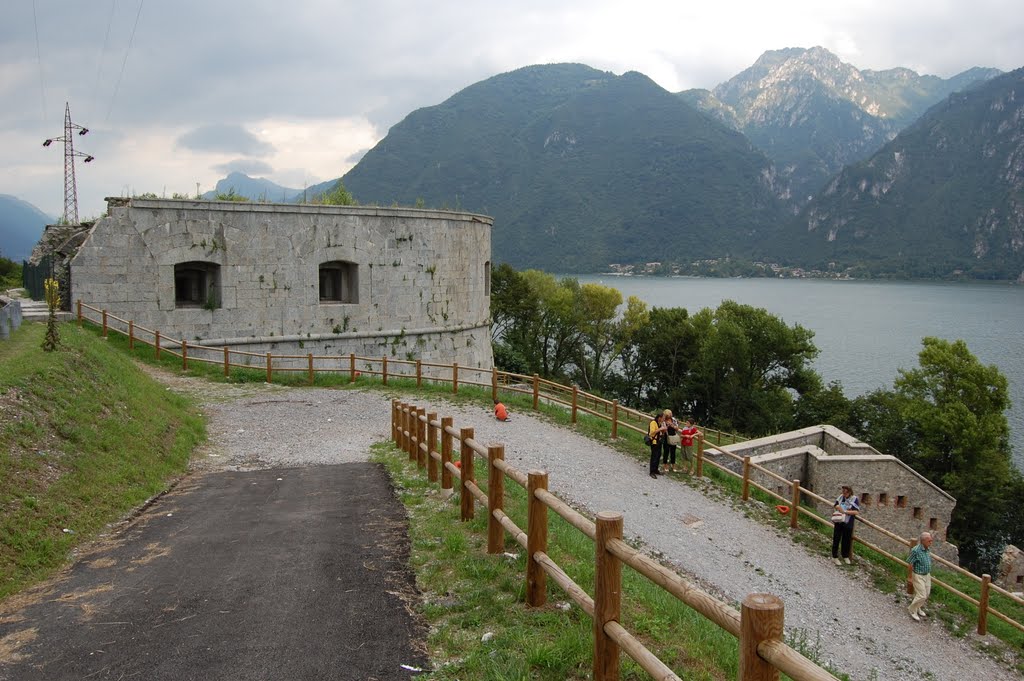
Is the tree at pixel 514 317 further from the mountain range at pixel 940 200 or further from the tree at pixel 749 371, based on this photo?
the mountain range at pixel 940 200

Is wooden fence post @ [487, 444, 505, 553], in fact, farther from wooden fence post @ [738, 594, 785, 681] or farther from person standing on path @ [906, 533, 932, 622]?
person standing on path @ [906, 533, 932, 622]

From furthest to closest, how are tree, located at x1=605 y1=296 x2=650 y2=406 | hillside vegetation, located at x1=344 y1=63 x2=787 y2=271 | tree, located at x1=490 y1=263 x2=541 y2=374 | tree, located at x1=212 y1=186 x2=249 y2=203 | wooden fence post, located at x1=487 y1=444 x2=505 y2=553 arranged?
hillside vegetation, located at x1=344 y1=63 x2=787 y2=271
tree, located at x1=605 y1=296 x2=650 y2=406
tree, located at x1=490 y1=263 x2=541 y2=374
tree, located at x1=212 y1=186 x2=249 y2=203
wooden fence post, located at x1=487 y1=444 x2=505 y2=553

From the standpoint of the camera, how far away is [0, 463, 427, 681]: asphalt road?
3848 mm

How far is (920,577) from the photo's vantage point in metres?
10.7

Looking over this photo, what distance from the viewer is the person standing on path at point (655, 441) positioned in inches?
513

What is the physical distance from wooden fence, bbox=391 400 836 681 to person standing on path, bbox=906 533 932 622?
8.13m

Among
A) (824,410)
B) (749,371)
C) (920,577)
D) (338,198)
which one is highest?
(338,198)

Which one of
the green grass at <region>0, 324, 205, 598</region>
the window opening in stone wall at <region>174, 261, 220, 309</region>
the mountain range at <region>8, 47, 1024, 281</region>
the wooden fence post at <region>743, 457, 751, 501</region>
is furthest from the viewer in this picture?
the mountain range at <region>8, 47, 1024, 281</region>

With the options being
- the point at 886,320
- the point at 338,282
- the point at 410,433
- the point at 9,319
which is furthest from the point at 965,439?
the point at 886,320

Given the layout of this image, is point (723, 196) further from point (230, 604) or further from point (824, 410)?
point (230, 604)

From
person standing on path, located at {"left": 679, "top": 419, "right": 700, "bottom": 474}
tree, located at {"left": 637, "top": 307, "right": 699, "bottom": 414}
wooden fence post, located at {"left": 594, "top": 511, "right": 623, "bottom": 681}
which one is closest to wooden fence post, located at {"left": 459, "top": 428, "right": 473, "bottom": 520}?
wooden fence post, located at {"left": 594, "top": 511, "right": 623, "bottom": 681}

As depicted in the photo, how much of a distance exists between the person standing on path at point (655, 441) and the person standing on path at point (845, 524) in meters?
3.07

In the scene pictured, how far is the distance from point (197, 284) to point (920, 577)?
1674cm

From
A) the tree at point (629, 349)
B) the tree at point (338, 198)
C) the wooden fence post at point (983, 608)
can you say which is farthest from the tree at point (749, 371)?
the wooden fence post at point (983, 608)
